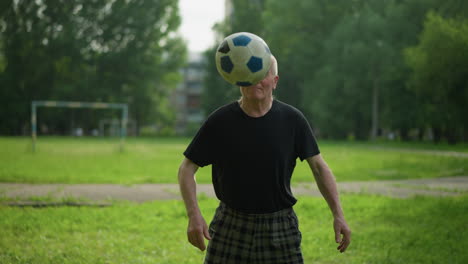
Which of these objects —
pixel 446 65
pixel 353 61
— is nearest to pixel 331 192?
pixel 446 65

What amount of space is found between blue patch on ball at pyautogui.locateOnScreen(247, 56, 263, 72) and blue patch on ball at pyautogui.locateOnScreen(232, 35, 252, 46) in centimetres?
10

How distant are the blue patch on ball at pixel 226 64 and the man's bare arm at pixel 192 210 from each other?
1.68 ft

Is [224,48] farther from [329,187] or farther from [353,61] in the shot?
[353,61]

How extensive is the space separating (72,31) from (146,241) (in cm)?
4721

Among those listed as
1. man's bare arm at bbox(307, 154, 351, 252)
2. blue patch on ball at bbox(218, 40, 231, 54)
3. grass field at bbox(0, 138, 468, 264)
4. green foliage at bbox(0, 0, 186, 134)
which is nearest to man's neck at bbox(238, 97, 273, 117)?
blue patch on ball at bbox(218, 40, 231, 54)

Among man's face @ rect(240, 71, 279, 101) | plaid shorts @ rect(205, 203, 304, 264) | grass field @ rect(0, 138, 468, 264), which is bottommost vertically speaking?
grass field @ rect(0, 138, 468, 264)

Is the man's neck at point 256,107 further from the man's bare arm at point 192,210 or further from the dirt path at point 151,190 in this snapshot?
the dirt path at point 151,190

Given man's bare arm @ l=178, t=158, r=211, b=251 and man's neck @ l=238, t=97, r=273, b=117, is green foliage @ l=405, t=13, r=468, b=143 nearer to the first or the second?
man's neck @ l=238, t=97, r=273, b=117

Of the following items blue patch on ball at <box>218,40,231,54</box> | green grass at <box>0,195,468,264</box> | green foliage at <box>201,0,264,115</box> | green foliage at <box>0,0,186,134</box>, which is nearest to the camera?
blue patch on ball at <box>218,40,231,54</box>

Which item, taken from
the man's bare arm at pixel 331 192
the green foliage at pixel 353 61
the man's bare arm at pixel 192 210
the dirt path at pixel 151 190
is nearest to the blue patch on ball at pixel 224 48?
the man's bare arm at pixel 192 210

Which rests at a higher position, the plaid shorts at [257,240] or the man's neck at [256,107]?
the man's neck at [256,107]

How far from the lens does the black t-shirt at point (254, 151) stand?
2.52 meters

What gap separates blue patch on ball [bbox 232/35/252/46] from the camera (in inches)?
97.2

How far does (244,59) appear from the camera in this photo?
244 centimetres
